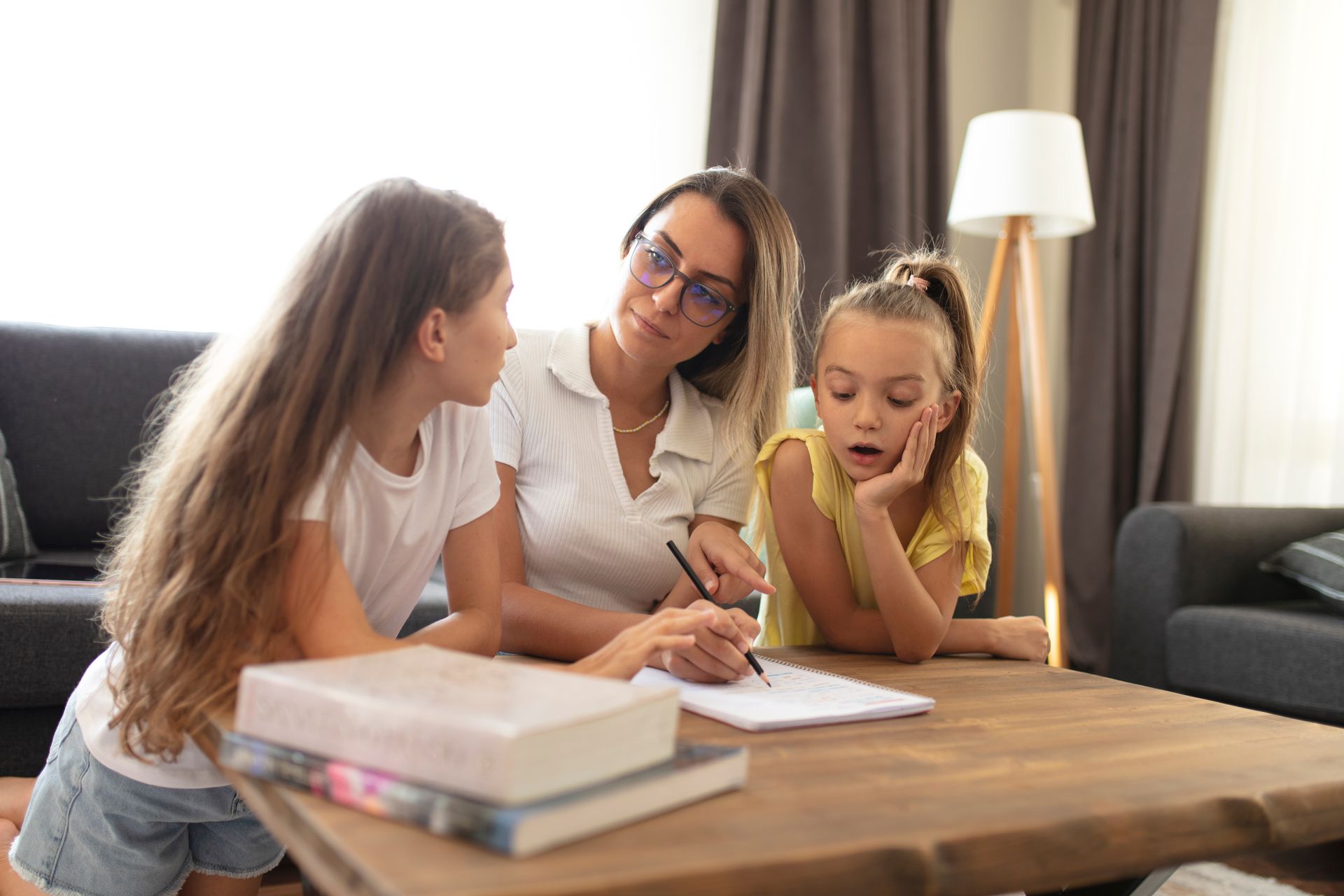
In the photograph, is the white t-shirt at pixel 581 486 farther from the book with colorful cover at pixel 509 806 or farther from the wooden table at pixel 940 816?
the book with colorful cover at pixel 509 806

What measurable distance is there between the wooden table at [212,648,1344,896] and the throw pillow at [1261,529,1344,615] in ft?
5.27

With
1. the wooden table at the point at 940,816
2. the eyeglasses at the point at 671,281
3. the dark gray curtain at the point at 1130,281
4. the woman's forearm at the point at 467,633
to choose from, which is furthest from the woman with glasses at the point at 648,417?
the dark gray curtain at the point at 1130,281

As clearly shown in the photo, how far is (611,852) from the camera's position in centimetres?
53

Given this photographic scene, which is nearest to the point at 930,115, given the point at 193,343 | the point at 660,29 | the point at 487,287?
the point at 660,29

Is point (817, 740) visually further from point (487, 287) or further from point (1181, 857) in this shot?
point (487, 287)

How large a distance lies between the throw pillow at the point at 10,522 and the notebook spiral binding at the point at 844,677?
1644 millimetres

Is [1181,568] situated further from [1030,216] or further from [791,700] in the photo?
[791,700]

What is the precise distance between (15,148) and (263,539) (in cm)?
232

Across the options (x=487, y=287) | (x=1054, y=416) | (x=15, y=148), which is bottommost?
(x=1054, y=416)

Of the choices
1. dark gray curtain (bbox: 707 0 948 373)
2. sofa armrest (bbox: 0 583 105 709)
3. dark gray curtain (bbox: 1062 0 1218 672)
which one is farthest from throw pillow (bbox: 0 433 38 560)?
dark gray curtain (bbox: 1062 0 1218 672)

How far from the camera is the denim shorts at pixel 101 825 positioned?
93cm

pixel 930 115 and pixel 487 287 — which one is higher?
pixel 930 115

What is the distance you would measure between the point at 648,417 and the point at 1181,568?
160 centimetres

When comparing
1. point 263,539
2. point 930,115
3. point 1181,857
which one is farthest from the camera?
point 930,115
